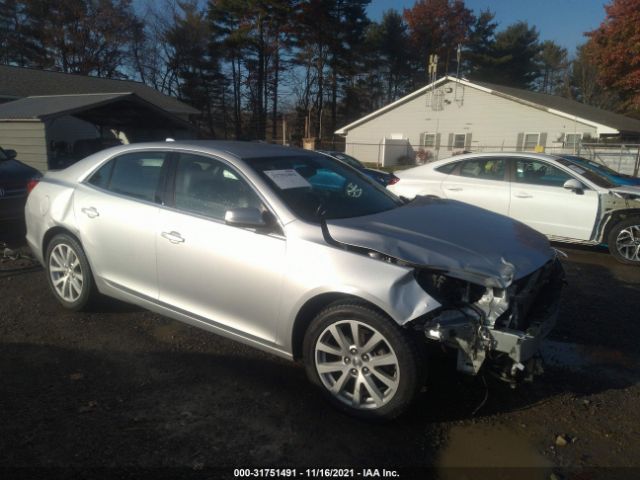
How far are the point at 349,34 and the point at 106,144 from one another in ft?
113

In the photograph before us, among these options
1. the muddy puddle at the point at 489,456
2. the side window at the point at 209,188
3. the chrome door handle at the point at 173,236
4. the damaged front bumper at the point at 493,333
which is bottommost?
the muddy puddle at the point at 489,456

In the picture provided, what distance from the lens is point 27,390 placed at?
327cm

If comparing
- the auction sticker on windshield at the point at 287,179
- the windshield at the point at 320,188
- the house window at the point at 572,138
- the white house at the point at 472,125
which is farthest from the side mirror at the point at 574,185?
the house window at the point at 572,138

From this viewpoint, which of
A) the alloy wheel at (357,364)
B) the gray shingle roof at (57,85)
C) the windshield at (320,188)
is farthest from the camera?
the gray shingle roof at (57,85)

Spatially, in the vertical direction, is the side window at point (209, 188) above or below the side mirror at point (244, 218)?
above

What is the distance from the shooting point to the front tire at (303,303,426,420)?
2.78 meters

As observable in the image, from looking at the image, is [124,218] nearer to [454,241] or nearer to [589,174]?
[454,241]

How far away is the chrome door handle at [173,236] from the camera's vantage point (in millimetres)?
3574

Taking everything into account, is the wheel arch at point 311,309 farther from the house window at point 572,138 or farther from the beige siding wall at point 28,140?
the house window at point 572,138

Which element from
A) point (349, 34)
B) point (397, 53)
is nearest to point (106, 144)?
point (349, 34)

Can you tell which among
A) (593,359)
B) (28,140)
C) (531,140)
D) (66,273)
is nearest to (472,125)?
(531,140)

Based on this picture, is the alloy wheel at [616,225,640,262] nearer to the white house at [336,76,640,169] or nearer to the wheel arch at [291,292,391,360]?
the wheel arch at [291,292,391,360]

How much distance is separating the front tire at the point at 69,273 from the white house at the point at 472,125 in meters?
23.6

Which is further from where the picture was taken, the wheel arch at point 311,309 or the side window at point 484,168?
the side window at point 484,168
